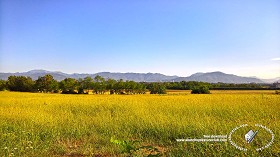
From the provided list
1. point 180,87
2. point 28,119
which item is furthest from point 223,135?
point 180,87

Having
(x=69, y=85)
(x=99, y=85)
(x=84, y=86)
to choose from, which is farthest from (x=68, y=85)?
(x=99, y=85)

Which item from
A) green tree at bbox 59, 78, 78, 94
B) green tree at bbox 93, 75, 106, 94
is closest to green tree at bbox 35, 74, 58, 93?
green tree at bbox 59, 78, 78, 94

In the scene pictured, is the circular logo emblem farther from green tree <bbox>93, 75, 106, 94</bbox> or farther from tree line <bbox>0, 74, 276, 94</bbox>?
green tree <bbox>93, 75, 106, 94</bbox>

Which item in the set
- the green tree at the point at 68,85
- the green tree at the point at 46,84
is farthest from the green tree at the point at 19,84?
the green tree at the point at 68,85

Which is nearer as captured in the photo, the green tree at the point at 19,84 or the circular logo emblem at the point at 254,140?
the circular logo emblem at the point at 254,140

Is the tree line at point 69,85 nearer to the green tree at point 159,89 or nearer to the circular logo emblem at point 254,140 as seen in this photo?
the green tree at point 159,89

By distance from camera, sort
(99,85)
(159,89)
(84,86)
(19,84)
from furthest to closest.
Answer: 1. (99,85)
2. (159,89)
3. (84,86)
4. (19,84)

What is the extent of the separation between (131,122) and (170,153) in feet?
11.5

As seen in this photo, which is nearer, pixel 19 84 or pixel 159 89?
pixel 19 84

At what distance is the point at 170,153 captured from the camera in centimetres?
553

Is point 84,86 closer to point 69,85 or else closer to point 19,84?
point 69,85

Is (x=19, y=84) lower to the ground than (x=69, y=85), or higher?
higher

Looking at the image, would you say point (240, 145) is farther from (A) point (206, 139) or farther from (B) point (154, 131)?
(B) point (154, 131)

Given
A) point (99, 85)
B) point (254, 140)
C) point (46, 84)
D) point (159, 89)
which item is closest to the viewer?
→ point (254, 140)
